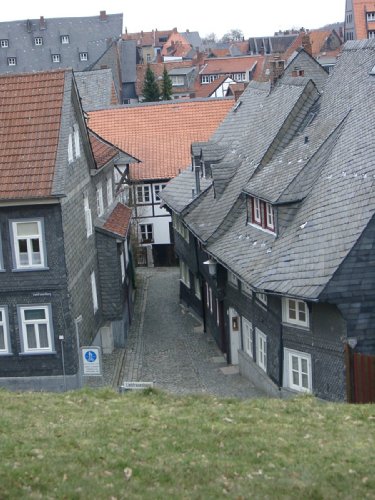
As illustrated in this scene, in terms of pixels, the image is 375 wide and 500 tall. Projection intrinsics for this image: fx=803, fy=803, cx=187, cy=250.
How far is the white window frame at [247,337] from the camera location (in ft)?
82.9

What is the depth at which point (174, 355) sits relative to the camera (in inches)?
1150

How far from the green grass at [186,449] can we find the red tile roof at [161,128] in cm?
3397

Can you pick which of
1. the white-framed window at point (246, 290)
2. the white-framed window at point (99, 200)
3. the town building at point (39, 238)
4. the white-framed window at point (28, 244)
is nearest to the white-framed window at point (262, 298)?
the white-framed window at point (246, 290)

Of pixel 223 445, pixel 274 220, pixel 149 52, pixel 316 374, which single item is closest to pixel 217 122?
pixel 274 220

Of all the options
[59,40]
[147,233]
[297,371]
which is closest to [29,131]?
[297,371]

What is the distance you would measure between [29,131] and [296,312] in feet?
31.5

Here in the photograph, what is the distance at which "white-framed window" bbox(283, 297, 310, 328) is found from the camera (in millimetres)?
20344

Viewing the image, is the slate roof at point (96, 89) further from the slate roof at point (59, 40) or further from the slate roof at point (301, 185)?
the slate roof at point (59, 40)

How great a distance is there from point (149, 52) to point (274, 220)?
441 feet

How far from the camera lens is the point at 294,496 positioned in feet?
33.7

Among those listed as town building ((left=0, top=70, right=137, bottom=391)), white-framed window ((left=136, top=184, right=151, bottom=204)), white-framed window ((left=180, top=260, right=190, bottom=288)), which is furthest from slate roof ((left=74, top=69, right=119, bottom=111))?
town building ((left=0, top=70, right=137, bottom=391))

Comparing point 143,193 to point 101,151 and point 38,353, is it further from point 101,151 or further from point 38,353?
point 38,353

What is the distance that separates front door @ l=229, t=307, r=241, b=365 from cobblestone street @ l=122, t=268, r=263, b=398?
→ 44 cm

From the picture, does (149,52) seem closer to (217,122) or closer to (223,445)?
(217,122)
